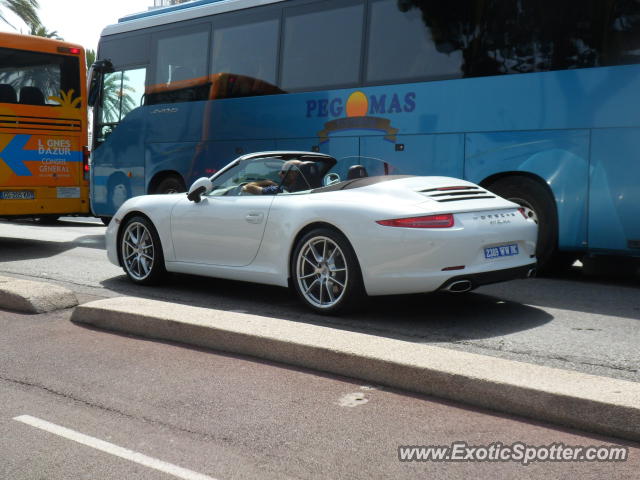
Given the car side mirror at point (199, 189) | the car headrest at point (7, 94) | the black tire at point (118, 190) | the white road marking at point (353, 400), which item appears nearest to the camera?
the white road marking at point (353, 400)

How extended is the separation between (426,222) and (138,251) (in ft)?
11.7

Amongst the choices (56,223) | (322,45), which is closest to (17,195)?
(322,45)

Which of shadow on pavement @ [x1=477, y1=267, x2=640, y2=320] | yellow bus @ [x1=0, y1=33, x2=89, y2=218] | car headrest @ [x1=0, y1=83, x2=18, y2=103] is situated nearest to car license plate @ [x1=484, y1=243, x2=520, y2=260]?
shadow on pavement @ [x1=477, y1=267, x2=640, y2=320]

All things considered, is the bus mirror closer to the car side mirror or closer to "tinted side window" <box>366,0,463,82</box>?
"tinted side window" <box>366,0,463,82</box>

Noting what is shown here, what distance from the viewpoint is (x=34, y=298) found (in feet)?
21.9

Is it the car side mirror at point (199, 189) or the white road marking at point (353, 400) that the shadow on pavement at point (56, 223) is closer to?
the car side mirror at point (199, 189)

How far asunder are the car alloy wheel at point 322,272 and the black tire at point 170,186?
21.9ft

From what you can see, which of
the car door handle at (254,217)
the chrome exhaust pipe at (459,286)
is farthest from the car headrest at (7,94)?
the chrome exhaust pipe at (459,286)

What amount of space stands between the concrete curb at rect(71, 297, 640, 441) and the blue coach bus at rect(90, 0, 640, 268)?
14.2 ft

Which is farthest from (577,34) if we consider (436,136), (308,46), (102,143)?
(102,143)

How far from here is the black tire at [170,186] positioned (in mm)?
12931

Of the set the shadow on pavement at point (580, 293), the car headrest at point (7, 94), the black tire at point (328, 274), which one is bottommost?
the shadow on pavement at point (580, 293)

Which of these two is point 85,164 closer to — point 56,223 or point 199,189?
point 199,189

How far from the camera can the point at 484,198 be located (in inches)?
252
